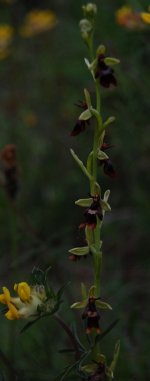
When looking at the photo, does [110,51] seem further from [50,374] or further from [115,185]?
[50,374]

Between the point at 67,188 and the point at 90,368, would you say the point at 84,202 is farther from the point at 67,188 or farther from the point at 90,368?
the point at 67,188

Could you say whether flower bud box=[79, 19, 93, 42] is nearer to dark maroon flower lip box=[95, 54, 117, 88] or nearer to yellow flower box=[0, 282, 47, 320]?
dark maroon flower lip box=[95, 54, 117, 88]

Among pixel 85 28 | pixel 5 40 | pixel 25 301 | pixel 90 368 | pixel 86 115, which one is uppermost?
pixel 85 28

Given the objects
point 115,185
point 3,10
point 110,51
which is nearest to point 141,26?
point 110,51

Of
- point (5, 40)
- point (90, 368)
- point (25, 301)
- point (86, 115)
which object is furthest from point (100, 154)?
point (5, 40)

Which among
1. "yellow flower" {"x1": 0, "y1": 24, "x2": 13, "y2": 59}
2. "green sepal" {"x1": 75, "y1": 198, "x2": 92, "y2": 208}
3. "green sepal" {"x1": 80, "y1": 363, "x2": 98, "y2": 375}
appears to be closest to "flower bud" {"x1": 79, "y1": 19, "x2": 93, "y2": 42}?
"green sepal" {"x1": 75, "y1": 198, "x2": 92, "y2": 208}

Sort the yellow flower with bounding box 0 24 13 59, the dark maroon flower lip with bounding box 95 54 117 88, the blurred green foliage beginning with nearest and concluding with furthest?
the dark maroon flower lip with bounding box 95 54 117 88, the blurred green foliage, the yellow flower with bounding box 0 24 13 59

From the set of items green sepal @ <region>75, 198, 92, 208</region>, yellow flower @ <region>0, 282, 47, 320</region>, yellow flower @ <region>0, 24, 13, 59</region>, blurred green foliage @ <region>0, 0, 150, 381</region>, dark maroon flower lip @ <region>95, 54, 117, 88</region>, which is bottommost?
blurred green foliage @ <region>0, 0, 150, 381</region>
